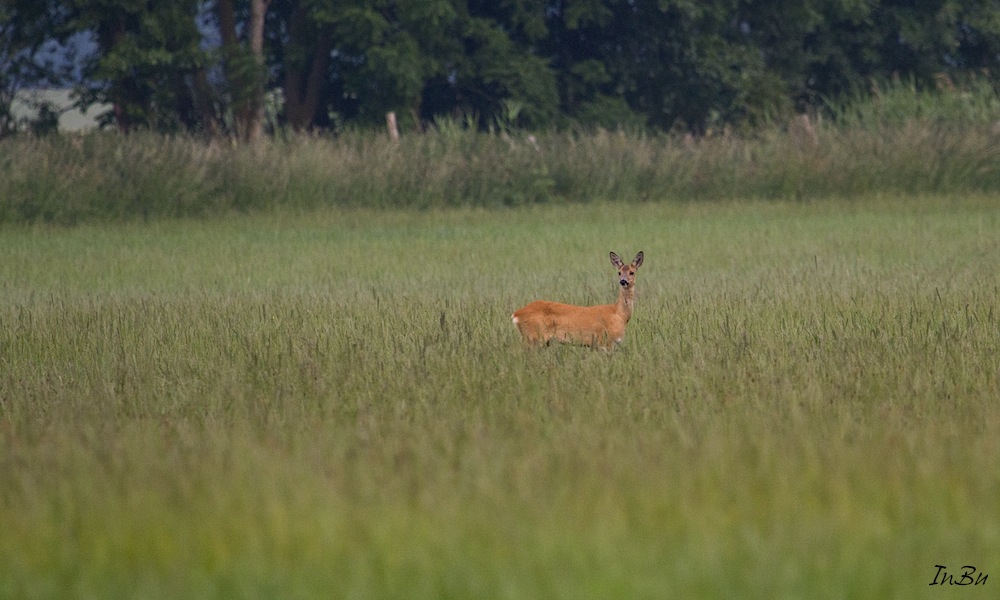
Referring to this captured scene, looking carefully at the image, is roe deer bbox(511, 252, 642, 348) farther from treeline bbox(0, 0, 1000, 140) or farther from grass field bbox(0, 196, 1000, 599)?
treeline bbox(0, 0, 1000, 140)

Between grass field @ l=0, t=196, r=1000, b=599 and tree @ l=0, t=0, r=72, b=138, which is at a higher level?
tree @ l=0, t=0, r=72, b=138

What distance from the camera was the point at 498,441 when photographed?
596 centimetres

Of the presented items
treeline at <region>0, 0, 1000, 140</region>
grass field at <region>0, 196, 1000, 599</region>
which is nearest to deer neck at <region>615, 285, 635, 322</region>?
grass field at <region>0, 196, 1000, 599</region>

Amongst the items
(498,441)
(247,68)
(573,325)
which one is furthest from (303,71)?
(498,441)

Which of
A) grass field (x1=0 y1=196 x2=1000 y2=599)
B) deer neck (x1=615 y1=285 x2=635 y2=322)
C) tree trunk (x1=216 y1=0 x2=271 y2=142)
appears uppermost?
tree trunk (x1=216 y1=0 x2=271 y2=142)

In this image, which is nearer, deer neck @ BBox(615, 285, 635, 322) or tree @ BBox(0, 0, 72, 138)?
deer neck @ BBox(615, 285, 635, 322)

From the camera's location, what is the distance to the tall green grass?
22156 millimetres

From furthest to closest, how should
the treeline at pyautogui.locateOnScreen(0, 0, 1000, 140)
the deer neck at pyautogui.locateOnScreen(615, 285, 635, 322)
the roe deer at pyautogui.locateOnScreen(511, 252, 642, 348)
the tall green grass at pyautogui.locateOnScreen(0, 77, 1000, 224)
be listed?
the treeline at pyautogui.locateOnScreen(0, 0, 1000, 140), the tall green grass at pyautogui.locateOnScreen(0, 77, 1000, 224), the deer neck at pyautogui.locateOnScreen(615, 285, 635, 322), the roe deer at pyautogui.locateOnScreen(511, 252, 642, 348)

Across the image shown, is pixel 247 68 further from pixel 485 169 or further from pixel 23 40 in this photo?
pixel 485 169

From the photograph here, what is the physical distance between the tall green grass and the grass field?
850cm

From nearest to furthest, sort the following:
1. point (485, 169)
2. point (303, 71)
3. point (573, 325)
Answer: point (573, 325) < point (485, 169) < point (303, 71)

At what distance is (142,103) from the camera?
33312 mm

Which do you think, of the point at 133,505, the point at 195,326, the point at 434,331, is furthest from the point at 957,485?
the point at 195,326

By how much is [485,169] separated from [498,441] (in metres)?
18.2
